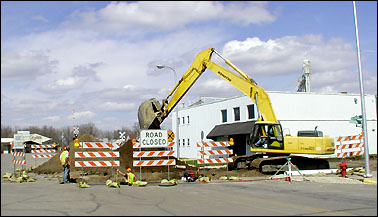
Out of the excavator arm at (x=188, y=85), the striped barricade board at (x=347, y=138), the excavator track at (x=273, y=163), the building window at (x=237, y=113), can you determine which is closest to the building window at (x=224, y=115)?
the building window at (x=237, y=113)

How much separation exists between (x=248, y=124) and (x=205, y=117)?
957cm

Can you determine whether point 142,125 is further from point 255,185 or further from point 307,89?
point 307,89

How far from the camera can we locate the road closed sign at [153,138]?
681 inches

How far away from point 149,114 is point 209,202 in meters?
14.8

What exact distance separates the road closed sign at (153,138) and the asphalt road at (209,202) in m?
4.02

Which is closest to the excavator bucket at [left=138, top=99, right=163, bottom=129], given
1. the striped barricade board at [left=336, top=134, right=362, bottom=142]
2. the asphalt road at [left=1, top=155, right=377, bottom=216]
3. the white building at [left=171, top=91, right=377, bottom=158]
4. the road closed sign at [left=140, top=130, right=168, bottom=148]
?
the road closed sign at [left=140, top=130, right=168, bottom=148]

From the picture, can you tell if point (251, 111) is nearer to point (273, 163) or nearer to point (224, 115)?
point (224, 115)

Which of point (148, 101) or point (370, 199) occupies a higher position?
point (148, 101)

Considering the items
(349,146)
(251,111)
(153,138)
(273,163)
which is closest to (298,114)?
(251,111)

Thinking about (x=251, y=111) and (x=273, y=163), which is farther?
(x=251, y=111)

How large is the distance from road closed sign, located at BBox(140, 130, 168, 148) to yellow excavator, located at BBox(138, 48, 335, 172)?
525 cm

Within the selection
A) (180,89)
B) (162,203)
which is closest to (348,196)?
(162,203)

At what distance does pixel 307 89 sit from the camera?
43.6 metres

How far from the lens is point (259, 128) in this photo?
20188mm
